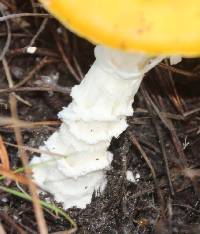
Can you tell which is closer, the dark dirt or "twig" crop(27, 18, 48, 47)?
the dark dirt

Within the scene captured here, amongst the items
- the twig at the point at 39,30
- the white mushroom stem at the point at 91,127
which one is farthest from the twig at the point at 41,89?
the white mushroom stem at the point at 91,127

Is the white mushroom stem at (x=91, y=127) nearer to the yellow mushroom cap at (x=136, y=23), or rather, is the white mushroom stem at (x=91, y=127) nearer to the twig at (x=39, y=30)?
the yellow mushroom cap at (x=136, y=23)

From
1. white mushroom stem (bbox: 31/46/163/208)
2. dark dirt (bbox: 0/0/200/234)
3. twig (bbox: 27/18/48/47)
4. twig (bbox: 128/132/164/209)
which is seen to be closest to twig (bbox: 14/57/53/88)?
dark dirt (bbox: 0/0/200/234)

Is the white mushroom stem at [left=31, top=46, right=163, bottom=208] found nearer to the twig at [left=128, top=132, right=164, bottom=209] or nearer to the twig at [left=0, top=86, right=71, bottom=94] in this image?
the twig at [left=128, top=132, right=164, bottom=209]

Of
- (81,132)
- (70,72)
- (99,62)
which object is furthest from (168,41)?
(70,72)

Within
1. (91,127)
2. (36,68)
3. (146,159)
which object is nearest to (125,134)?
(146,159)
